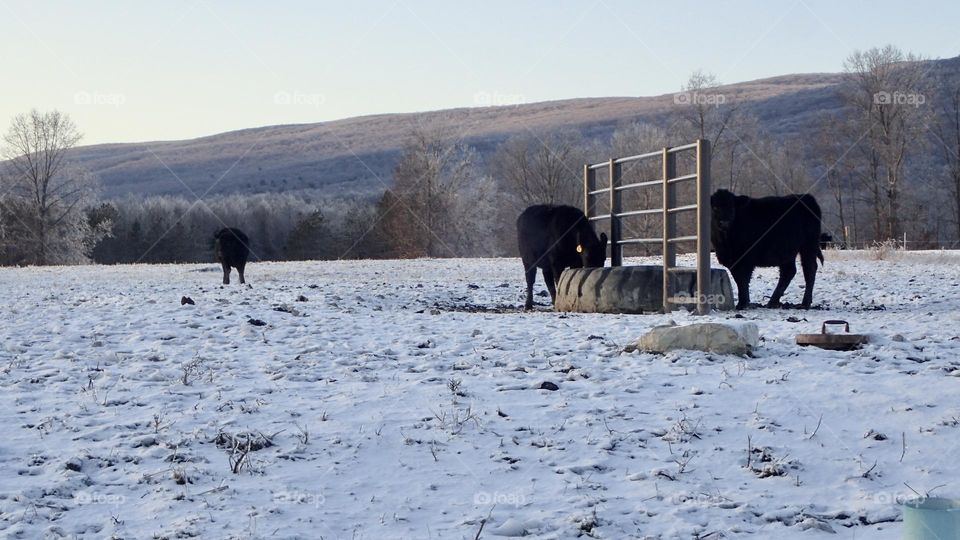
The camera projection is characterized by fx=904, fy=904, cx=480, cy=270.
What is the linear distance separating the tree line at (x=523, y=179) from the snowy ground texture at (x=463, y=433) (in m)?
33.8

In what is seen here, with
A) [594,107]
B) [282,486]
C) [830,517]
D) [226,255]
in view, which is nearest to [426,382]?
[282,486]

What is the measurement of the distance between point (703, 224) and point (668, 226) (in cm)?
87

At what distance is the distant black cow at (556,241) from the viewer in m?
13.8

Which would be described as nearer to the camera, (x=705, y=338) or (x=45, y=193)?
(x=705, y=338)

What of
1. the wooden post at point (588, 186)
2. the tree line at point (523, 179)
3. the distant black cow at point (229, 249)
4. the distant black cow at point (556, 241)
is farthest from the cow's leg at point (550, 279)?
the tree line at point (523, 179)

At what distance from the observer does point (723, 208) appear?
1256cm

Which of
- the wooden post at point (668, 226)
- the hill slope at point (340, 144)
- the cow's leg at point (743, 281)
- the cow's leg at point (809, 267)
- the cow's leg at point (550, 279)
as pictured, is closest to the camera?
the wooden post at point (668, 226)

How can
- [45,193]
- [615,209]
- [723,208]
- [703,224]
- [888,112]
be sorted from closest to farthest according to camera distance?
1. [703,224]
2. [723,208]
3. [615,209]
4. [888,112]
5. [45,193]

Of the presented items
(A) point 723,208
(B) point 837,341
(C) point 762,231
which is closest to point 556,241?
(A) point 723,208

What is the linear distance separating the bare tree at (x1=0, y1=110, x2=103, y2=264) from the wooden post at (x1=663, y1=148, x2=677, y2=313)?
40975mm

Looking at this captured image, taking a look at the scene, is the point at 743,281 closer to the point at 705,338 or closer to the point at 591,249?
the point at 591,249

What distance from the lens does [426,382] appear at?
720cm

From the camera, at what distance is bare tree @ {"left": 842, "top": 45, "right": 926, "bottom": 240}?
1603 inches

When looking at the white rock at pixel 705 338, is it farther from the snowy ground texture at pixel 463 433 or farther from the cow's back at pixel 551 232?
the cow's back at pixel 551 232
